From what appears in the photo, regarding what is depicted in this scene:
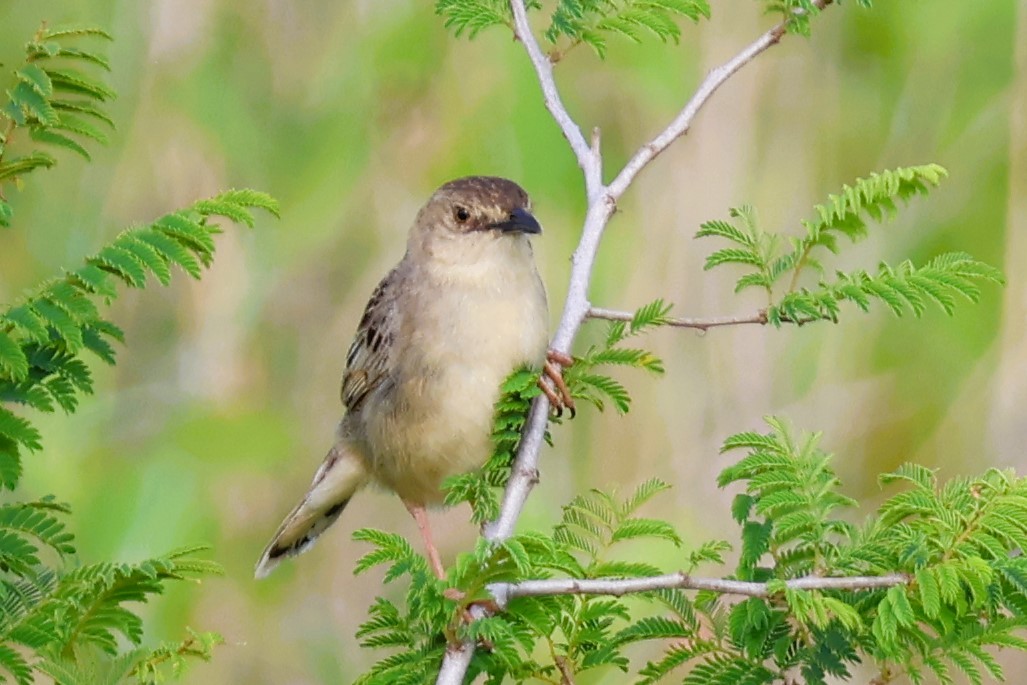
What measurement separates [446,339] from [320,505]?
127cm

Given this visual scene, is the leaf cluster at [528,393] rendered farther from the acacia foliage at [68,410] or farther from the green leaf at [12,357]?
the green leaf at [12,357]

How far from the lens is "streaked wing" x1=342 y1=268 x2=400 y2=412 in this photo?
460 cm

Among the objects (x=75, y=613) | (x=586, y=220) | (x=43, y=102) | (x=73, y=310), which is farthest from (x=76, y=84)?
(x=586, y=220)

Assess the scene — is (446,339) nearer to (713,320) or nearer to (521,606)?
(713,320)

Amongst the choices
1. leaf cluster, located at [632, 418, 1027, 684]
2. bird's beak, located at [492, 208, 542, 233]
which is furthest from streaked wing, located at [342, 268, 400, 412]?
leaf cluster, located at [632, 418, 1027, 684]

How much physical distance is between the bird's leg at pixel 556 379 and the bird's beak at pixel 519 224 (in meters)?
0.68

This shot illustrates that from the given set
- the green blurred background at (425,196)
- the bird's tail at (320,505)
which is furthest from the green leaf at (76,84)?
the green blurred background at (425,196)

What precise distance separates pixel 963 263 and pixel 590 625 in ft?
3.71

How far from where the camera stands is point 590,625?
314 centimetres

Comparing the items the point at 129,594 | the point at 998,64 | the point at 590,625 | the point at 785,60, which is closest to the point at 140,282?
the point at 129,594

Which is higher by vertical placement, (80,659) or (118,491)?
(118,491)

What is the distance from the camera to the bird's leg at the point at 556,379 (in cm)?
355

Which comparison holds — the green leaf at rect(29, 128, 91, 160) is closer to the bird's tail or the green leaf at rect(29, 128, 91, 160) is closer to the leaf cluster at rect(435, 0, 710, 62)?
the leaf cluster at rect(435, 0, 710, 62)

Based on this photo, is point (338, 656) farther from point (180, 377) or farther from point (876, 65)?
point (876, 65)
